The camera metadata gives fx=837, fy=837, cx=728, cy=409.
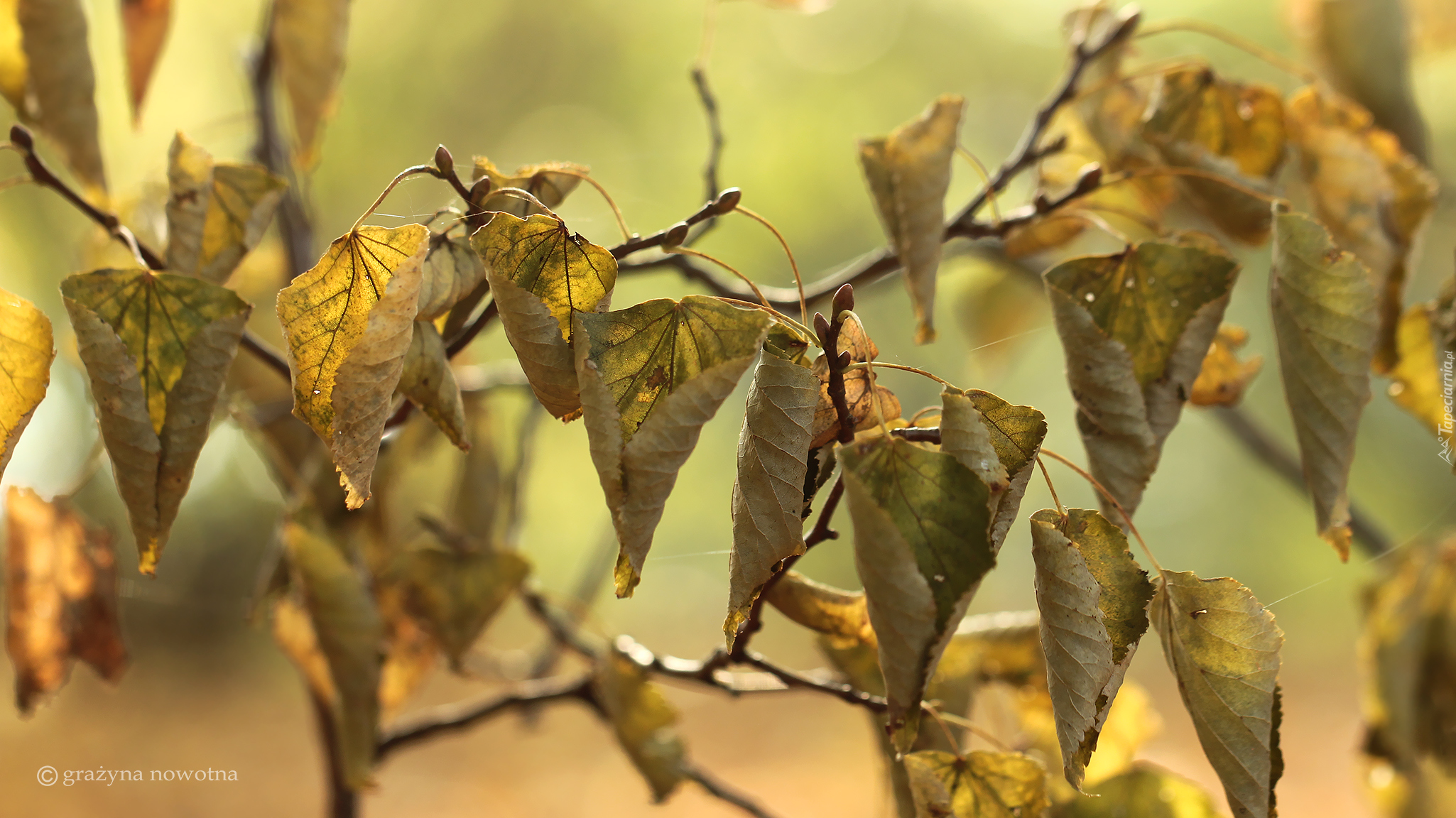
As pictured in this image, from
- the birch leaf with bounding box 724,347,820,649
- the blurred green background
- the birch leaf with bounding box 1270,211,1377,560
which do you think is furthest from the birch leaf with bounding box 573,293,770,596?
the blurred green background

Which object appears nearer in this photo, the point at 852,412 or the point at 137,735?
the point at 852,412

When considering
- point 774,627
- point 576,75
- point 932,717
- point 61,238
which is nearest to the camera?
point 932,717

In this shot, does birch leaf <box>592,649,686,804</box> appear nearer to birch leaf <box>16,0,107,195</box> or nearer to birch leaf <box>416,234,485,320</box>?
birch leaf <box>416,234,485,320</box>

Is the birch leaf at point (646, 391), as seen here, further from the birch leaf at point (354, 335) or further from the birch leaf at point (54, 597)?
the birch leaf at point (54, 597)

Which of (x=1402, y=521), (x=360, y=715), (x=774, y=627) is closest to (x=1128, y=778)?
(x=360, y=715)

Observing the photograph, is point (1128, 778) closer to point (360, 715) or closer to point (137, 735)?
point (360, 715)

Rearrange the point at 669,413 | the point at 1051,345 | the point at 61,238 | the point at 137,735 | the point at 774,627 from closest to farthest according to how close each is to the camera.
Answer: the point at 669,413 < the point at 1051,345 < the point at 137,735 < the point at 61,238 < the point at 774,627
